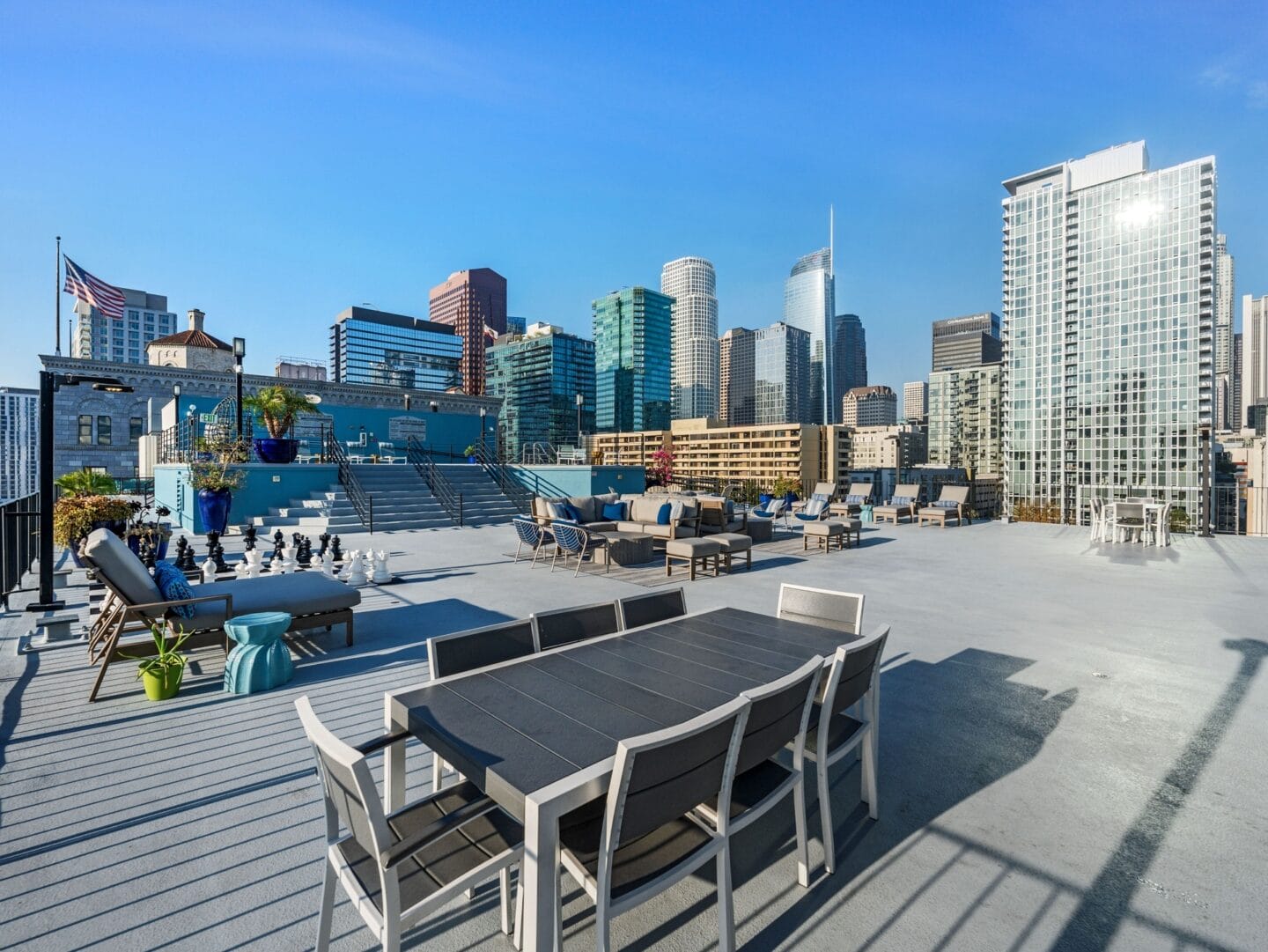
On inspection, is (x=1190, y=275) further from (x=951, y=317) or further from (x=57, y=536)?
(x=951, y=317)

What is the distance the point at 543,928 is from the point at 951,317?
208 metres

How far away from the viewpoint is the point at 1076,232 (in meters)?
73.6

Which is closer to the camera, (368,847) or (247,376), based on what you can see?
(368,847)

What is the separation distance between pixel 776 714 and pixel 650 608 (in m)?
1.46

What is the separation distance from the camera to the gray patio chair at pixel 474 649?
232 cm

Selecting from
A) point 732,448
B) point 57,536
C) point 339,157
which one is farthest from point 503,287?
point 57,536

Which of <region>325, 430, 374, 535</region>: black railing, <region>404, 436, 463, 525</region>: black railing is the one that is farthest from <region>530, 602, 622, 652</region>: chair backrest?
<region>404, 436, 463, 525</region>: black railing

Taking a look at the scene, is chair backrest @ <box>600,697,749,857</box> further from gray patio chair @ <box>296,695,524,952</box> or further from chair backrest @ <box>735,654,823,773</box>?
gray patio chair @ <box>296,695,524,952</box>

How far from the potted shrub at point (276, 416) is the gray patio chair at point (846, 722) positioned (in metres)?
14.3

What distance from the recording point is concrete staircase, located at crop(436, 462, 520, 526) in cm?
1500

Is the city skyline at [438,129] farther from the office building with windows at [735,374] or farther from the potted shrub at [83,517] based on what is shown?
the office building with windows at [735,374]

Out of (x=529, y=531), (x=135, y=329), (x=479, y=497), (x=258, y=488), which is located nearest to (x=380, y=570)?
(x=529, y=531)

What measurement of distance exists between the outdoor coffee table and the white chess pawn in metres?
3.16

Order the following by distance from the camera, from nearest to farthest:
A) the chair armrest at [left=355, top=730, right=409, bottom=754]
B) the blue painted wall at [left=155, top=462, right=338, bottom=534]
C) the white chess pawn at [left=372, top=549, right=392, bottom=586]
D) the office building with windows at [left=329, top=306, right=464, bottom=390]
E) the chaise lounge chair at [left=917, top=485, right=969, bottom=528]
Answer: the chair armrest at [left=355, top=730, right=409, bottom=754], the white chess pawn at [left=372, top=549, right=392, bottom=586], the blue painted wall at [left=155, top=462, right=338, bottom=534], the chaise lounge chair at [left=917, top=485, right=969, bottom=528], the office building with windows at [left=329, top=306, right=464, bottom=390]
